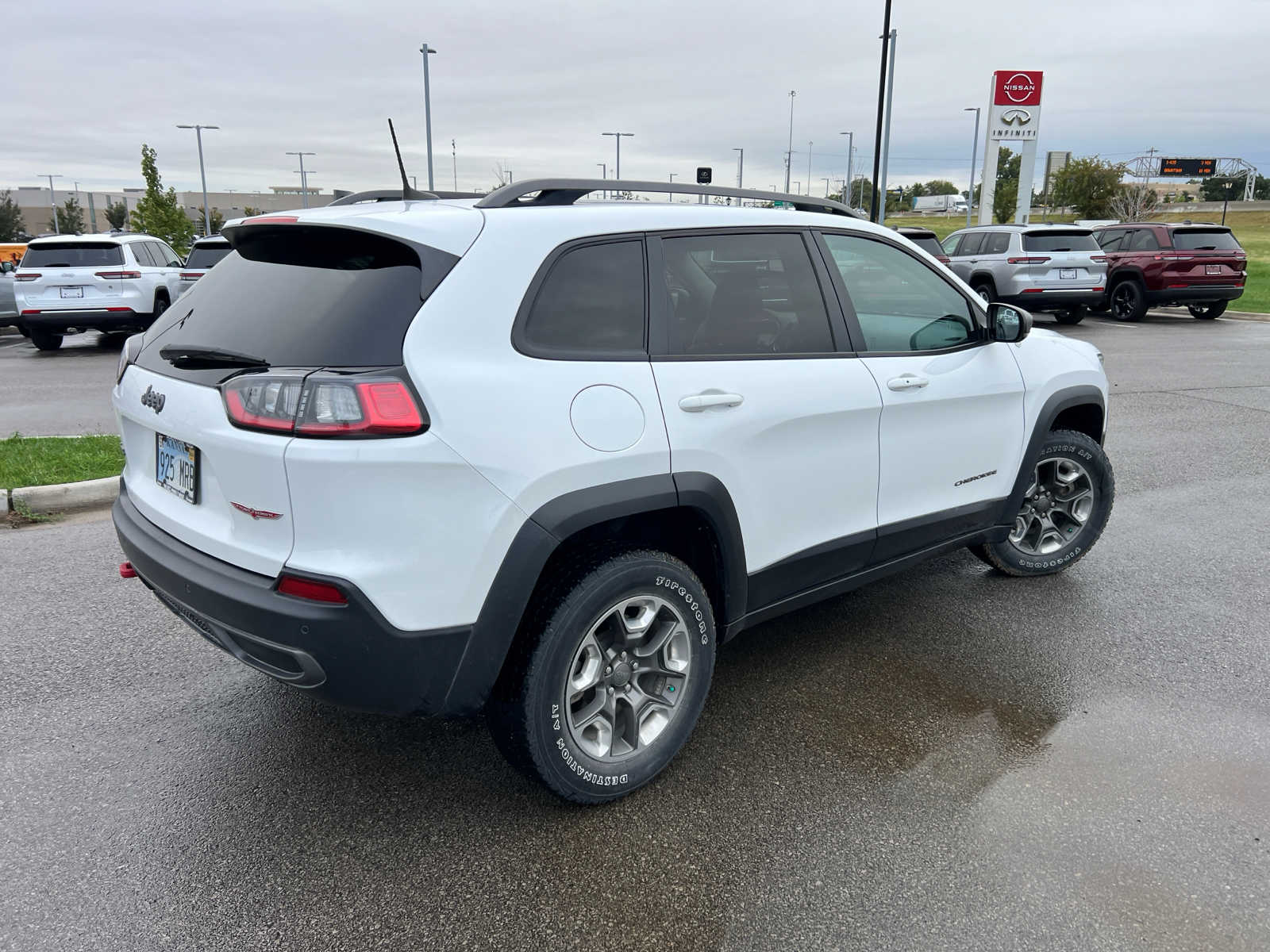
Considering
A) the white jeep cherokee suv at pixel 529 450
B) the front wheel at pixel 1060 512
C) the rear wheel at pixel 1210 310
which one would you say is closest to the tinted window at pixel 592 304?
the white jeep cherokee suv at pixel 529 450

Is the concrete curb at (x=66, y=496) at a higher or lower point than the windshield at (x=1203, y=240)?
lower

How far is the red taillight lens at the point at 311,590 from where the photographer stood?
2367mm

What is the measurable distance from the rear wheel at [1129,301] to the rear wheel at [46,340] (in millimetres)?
19188

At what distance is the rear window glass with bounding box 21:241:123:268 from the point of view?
46.6 feet

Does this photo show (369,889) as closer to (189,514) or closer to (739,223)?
(189,514)

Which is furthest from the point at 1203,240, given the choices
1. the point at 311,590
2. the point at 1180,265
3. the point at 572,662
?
the point at 311,590

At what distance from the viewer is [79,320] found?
14.1m

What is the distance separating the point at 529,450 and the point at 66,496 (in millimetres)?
4656

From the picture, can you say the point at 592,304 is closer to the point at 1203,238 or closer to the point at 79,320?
the point at 79,320

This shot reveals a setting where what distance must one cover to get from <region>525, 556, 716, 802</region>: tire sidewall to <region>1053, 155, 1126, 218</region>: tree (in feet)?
210

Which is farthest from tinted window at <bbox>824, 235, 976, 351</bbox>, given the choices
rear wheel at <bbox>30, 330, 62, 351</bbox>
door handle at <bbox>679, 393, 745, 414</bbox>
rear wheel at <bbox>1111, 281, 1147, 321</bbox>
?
rear wheel at <bbox>1111, 281, 1147, 321</bbox>

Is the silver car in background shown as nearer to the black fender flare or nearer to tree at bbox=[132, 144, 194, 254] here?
the black fender flare

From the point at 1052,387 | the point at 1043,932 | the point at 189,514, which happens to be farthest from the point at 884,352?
the point at 189,514

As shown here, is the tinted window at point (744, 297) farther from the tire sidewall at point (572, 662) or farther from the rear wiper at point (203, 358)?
the rear wiper at point (203, 358)
